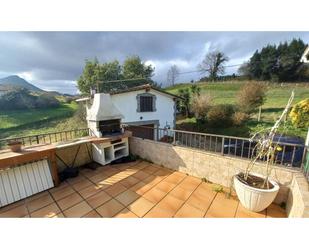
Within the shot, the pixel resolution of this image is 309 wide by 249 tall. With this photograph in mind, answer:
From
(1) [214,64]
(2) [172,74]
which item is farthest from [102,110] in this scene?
(1) [214,64]

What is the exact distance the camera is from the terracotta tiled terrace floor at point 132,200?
7.02ft

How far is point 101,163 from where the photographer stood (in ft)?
12.5

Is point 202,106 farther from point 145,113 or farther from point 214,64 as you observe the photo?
point 214,64

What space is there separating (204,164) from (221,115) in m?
7.94

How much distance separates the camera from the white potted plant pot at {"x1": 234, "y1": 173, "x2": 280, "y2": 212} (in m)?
1.97

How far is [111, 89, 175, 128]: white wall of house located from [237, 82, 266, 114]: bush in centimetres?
553

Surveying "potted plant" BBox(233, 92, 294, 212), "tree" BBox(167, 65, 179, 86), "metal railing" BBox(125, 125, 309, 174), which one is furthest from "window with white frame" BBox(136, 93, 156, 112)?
"tree" BBox(167, 65, 179, 86)

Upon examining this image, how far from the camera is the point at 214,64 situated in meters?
23.8

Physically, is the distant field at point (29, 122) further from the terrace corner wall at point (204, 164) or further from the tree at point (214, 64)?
the tree at point (214, 64)
